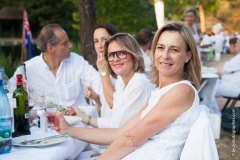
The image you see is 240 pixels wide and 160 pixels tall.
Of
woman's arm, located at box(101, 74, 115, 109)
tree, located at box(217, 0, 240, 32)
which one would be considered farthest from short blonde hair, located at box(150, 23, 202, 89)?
tree, located at box(217, 0, 240, 32)

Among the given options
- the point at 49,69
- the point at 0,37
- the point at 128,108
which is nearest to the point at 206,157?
the point at 128,108

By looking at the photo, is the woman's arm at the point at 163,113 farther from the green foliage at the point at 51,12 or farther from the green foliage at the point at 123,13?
the green foliage at the point at 51,12

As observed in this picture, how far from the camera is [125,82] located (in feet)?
9.71

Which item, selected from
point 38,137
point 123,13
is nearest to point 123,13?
point 123,13

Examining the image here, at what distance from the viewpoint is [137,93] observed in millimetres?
2721

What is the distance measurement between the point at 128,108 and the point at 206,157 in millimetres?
1070

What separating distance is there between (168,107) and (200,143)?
241 millimetres

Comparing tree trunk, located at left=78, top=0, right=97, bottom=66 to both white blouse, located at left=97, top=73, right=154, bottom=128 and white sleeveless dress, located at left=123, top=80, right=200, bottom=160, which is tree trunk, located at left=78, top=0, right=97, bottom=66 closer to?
white blouse, located at left=97, top=73, right=154, bottom=128

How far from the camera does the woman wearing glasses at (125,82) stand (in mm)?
2717

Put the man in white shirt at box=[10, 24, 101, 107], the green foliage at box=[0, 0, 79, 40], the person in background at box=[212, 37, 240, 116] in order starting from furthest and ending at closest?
the green foliage at box=[0, 0, 79, 40]
the person in background at box=[212, 37, 240, 116]
the man in white shirt at box=[10, 24, 101, 107]

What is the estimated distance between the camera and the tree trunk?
680cm

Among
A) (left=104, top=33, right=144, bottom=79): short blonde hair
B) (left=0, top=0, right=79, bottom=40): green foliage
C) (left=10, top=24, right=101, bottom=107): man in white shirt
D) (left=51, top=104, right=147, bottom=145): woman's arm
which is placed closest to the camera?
(left=51, top=104, right=147, bottom=145): woman's arm

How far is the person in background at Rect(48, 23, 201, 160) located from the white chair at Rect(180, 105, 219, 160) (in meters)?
0.10

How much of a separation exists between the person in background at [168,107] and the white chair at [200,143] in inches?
4.1
